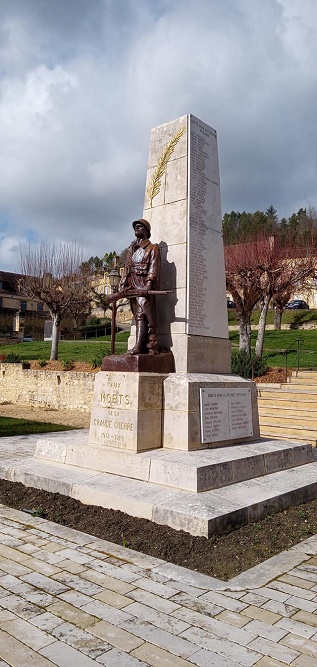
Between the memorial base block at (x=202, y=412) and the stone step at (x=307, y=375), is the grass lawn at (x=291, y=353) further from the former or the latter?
the memorial base block at (x=202, y=412)

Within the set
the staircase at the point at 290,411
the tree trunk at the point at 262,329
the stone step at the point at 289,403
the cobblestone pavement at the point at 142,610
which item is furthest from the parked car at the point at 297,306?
the cobblestone pavement at the point at 142,610

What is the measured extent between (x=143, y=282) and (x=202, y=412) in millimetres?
1840

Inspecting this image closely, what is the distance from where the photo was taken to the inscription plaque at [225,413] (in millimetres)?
6058

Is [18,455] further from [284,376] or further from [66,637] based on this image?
[284,376]

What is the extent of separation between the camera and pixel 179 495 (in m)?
4.84

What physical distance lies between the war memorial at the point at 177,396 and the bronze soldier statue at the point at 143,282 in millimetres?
14

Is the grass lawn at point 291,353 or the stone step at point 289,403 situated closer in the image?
the stone step at point 289,403

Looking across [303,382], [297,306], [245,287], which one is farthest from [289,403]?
[297,306]

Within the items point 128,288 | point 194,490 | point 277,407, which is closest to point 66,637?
point 194,490

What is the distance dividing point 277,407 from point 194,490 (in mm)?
7038

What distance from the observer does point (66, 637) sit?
9.04 ft

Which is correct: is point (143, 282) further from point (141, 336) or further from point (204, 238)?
point (204, 238)

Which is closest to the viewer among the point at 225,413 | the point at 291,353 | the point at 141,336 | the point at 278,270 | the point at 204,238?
the point at 225,413

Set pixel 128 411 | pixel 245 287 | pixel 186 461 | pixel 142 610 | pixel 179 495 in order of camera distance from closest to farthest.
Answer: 1. pixel 142 610
2. pixel 179 495
3. pixel 186 461
4. pixel 128 411
5. pixel 245 287
